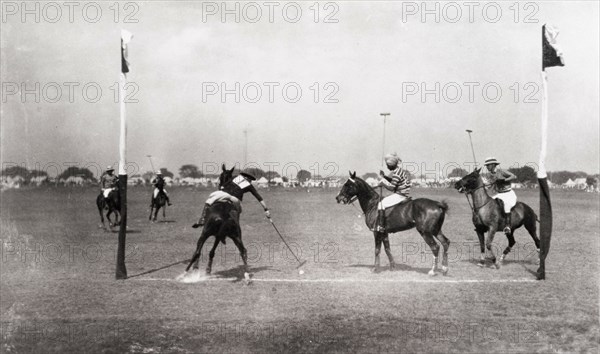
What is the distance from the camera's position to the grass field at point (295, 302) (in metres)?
7.04

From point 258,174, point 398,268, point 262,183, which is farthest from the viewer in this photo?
point 262,183

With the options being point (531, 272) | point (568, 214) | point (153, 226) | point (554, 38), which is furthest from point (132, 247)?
point (568, 214)

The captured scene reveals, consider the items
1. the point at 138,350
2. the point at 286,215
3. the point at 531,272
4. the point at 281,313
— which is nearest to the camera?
the point at 138,350

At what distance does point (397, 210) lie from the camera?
11820mm

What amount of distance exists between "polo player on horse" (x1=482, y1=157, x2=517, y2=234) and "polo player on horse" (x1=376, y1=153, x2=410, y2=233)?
2.27m

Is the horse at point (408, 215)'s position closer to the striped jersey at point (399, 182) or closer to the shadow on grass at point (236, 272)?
the striped jersey at point (399, 182)

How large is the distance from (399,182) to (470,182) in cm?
204

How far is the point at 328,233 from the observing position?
19750 mm

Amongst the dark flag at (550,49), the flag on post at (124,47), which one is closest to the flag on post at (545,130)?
the dark flag at (550,49)

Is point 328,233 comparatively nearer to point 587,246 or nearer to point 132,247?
point 132,247

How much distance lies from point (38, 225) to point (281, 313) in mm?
16974

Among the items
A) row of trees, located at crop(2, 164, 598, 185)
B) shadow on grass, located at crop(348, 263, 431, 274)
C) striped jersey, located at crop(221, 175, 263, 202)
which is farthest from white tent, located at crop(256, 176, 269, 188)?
striped jersey, located at crop(221, 175, 263, 202)

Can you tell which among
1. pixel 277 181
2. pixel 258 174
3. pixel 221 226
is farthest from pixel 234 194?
pixel 277 181

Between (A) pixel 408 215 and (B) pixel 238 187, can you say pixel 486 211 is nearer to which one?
(A) pixel 408 215
